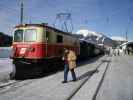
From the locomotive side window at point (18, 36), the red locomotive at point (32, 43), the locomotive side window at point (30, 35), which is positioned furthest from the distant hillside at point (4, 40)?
the locomotive side window at point (30, 35)

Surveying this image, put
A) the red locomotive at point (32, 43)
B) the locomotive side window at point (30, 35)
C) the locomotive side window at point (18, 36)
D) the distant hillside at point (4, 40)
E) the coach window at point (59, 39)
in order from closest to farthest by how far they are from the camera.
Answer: the red locomotive at point (32, 43), the locomotive side window at point (30, 35), the locomotive side window at point (18, 36), the coach window at point (59, 39), the distant hillside at point (4, 40)

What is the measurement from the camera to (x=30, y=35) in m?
16.5

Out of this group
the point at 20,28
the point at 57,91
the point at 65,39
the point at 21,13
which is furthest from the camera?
the point at 21,13

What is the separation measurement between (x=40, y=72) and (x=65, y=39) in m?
6.22

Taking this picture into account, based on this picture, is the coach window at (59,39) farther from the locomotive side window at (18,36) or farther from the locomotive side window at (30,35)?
the locomotive side window at (18,36)

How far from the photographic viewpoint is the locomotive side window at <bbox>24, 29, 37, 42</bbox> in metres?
16.4

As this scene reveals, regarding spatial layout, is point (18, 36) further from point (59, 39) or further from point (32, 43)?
point (59, 39)

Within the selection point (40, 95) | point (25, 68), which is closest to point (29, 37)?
point (25, 68)

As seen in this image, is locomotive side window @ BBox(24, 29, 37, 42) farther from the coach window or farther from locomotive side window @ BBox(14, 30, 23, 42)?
the coach window

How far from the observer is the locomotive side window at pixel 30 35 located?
16358 millimetres


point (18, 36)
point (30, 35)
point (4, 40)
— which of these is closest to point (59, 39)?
point (30, 35)

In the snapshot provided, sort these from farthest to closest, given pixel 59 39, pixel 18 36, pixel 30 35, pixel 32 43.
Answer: pixel 59 39 → pixel 18 36 → pixel 30 35 → pixel 32 43

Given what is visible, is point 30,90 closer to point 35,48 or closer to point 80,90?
point 80,90

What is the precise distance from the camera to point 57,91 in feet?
35.6
